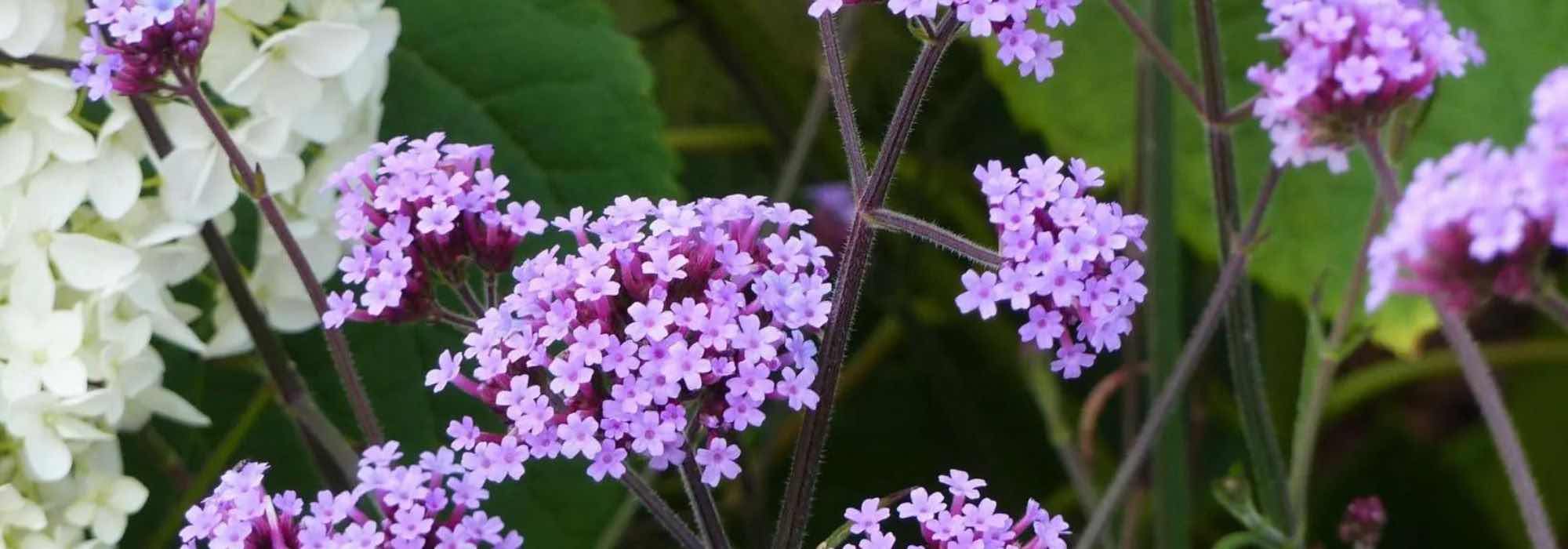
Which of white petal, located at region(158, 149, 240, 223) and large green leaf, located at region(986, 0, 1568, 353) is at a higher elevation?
large green leaf, located at region(986, 0, 1568, 353)

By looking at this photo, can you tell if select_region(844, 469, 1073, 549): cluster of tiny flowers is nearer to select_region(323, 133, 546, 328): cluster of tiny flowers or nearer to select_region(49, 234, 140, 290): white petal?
select_region(323, 133, 546, 328): cluster of tiny flowers

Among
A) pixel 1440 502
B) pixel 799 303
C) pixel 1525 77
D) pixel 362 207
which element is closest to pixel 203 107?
pixel 362 207

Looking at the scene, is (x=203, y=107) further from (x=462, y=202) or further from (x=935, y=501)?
(x=935, y=501)

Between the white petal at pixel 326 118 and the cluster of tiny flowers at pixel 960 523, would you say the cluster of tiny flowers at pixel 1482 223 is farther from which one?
the white petal at pixel 326 118

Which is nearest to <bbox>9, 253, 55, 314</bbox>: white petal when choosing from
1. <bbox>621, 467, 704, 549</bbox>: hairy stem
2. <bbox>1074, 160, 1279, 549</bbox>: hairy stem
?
<bbox>621, 467, 704, 549</bbox>: hairy stem

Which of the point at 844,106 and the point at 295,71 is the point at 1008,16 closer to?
the point at 844,106

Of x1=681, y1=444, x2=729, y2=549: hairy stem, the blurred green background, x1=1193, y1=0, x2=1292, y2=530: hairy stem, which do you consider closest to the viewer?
x1=681, y1=444, x2=729, y2=549: hairy stem

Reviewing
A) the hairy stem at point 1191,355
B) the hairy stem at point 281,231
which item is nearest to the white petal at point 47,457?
the hairy stem at point 281,231
